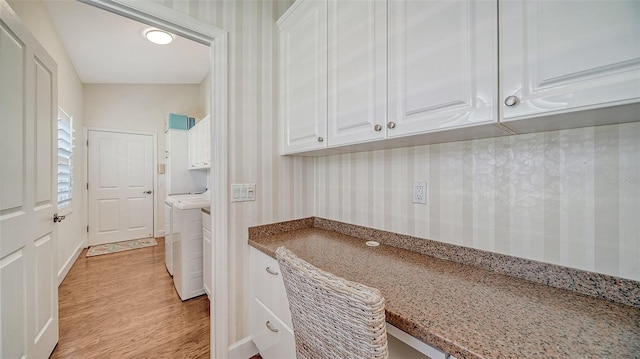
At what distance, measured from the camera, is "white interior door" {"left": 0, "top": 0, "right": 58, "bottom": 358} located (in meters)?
1.11

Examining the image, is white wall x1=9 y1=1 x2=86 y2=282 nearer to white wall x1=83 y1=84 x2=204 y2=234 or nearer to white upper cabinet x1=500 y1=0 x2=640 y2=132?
white wall x1=83 y1=84 x2=204 y2=234

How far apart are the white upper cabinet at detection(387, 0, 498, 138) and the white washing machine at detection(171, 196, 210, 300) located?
2070 millimetres

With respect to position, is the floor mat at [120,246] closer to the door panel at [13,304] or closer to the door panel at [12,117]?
the door panel at [13,304]

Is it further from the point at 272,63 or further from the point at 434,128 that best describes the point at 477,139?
the point at 272,63

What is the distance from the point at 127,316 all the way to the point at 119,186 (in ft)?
10.0

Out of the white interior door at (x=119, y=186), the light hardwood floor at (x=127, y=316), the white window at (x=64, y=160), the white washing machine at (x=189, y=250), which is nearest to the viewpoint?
the light hardwood floor at (x=127, y=316)

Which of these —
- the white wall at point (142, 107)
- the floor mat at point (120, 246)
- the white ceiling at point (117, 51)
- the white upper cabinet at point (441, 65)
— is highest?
the white ceiling at point (117, 51)

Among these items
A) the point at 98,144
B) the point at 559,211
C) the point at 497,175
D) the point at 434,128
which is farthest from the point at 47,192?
the point at 98,144

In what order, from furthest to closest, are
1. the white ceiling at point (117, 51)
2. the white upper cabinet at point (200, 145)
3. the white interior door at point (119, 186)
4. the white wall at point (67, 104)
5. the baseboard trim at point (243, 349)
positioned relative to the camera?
1. the white interior door at point (119, 186)
2. the white upper cabinet at point (200, 145)
3. the white ceiling at point (117, 51)
4. the white wall at point (67, 104)
5. the baseboard trim at point (243, 349)

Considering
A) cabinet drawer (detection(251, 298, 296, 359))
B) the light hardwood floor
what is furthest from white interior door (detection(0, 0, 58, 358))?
cabinet drawer (detection(251, 298, 296, 359))

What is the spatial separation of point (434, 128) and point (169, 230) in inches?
116

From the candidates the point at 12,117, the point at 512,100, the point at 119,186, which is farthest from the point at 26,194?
the point at 119,186

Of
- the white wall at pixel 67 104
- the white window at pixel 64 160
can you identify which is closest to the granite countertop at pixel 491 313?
the white wall at pixel 67 104

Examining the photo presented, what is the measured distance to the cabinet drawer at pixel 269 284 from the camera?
1.18 m
